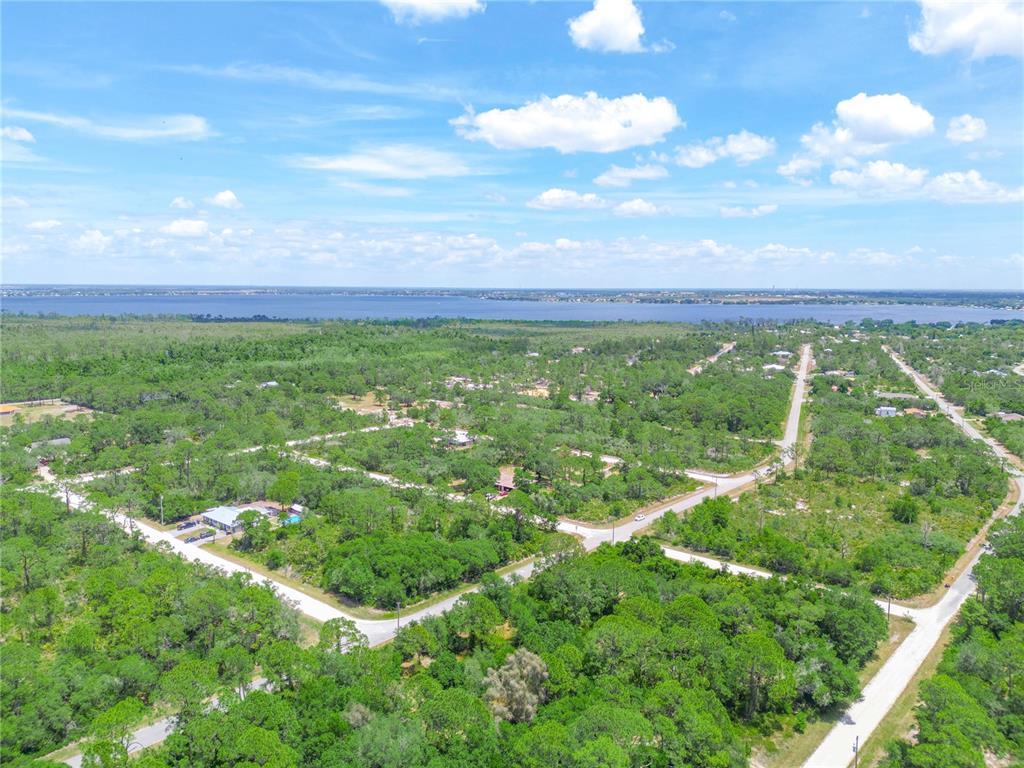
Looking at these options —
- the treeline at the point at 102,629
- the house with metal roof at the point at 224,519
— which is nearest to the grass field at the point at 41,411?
the house with metal roof at the point at 224,519

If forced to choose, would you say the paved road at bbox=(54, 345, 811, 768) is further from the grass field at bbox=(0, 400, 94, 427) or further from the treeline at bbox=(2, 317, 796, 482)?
the grass field at bbox=(0, 400, 94, 427)

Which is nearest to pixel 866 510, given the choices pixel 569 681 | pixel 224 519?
pixel 569 681

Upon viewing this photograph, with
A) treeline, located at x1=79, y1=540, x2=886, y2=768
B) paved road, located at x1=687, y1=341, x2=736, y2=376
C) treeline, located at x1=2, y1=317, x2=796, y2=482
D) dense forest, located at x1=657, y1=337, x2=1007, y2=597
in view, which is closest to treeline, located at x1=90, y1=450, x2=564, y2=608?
treeline, located at x1=79, y1=540, x2=886, y2=768

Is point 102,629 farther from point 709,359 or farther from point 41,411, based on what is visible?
point 709,359

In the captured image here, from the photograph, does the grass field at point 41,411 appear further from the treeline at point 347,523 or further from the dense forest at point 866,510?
the dense forest at point 866,510

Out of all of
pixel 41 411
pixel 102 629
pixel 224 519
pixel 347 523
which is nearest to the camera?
pixel 102 629

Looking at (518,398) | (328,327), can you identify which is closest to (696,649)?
(518,398)
